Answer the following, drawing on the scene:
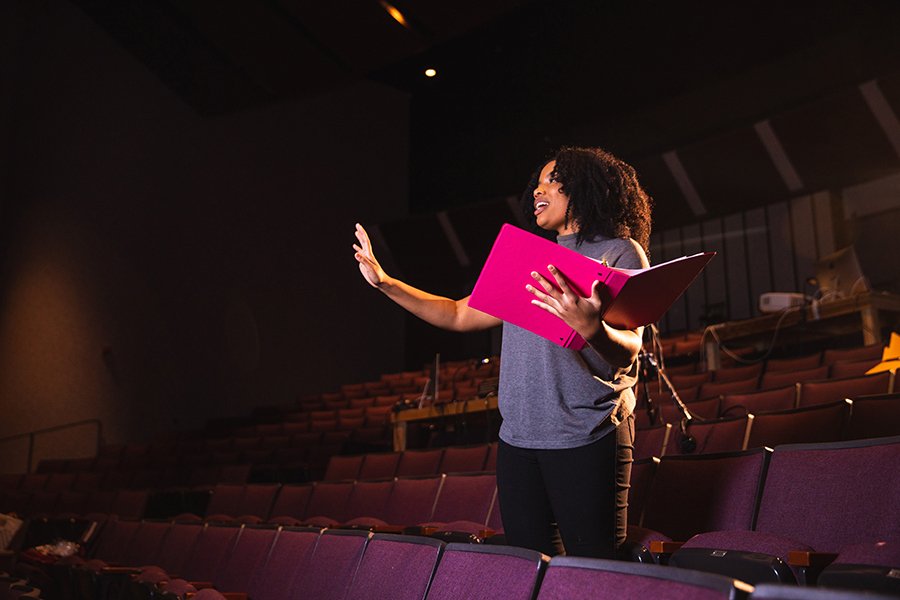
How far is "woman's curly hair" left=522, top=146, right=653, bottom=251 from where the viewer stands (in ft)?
4.03

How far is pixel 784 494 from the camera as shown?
4.42ft

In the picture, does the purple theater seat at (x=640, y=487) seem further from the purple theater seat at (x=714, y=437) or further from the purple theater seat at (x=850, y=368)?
the purple theater seat at (x=850, y=368)

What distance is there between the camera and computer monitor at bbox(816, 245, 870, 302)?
11.7 feet

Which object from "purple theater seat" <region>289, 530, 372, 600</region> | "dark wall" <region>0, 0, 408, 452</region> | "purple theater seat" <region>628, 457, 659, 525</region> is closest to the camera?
"purple theater seat" <region>289, 530, 372, 600</region>

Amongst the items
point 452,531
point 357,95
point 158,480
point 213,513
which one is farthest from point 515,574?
point 357,95

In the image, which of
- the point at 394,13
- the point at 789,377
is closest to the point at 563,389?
the point at 789,377

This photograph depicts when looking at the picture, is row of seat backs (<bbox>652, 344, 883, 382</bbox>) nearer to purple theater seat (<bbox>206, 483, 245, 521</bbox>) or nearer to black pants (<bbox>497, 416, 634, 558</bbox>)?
black pants (<bbox>497, 416, 634, 558</bbox>)

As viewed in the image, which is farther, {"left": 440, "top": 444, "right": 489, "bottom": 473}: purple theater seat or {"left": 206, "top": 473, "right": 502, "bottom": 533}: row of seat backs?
{"left": 440, "top": 444, "right": 489, "bottom": 473}: purple theater seat

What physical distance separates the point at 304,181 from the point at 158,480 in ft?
14.0

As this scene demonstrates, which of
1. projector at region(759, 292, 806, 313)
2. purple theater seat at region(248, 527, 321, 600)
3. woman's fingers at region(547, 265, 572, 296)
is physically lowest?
purple theater seat at region(248, 527, 321, 600)

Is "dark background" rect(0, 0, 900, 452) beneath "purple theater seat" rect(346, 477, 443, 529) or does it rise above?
above

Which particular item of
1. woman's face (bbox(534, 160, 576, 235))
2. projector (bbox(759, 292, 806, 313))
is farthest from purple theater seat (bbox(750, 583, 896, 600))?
projector (bbox(759, 292, 806, 313))

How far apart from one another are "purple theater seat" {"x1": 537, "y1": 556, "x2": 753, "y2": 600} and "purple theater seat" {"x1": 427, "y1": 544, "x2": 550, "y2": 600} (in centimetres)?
4

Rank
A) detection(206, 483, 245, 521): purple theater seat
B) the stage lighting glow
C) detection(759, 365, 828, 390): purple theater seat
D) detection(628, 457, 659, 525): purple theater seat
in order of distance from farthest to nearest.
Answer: the stage lighting glow
detection(206, 483, 245, 521): purple theater seat
detection(759, 365, 828, 390): purple theater seat
detection(628, 457, 659, 525): purple theater seat
